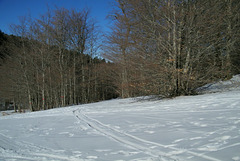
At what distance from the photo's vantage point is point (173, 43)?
860 centimetres

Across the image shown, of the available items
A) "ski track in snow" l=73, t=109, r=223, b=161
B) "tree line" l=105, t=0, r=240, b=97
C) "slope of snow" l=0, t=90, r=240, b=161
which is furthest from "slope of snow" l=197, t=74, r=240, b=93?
"ski track in snow" l=73, t=109, r=223, b=161

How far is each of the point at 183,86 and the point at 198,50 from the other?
2151mm

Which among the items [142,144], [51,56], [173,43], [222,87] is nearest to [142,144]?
[142,144]

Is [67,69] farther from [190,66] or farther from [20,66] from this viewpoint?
[190,66]

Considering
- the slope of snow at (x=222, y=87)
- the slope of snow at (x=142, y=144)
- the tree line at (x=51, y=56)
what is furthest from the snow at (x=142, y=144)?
the tree line at (x=51, y=56)

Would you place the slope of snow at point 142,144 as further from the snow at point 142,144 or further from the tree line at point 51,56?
the tree line at point 51,56

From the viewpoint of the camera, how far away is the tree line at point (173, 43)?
318 inches

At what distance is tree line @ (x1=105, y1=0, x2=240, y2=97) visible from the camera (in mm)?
8070

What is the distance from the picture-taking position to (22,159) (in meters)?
2.45

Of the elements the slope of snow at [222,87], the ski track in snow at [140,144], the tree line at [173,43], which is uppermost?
the tree line at [173,43]

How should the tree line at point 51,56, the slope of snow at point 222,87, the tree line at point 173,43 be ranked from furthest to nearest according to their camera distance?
the tree line at point 51,56
the slope of snow at point 222,87
the tree line at point 173,43

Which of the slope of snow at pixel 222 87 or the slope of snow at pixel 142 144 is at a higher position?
the slope of snow at pixel 222 87

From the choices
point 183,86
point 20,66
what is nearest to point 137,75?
point 183,86

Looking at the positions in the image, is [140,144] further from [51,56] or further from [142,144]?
[51,56]
